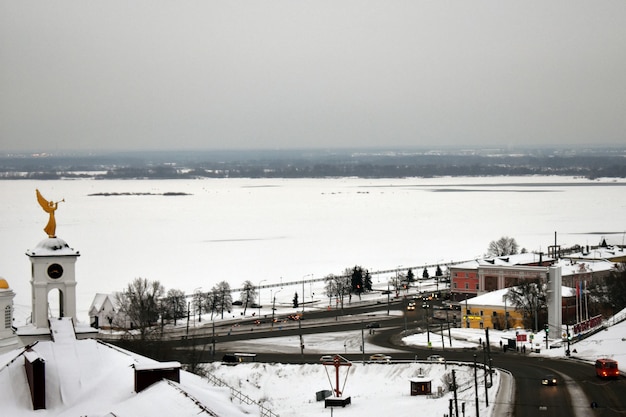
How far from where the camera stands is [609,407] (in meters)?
29.9

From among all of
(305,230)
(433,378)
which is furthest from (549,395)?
(305,230)

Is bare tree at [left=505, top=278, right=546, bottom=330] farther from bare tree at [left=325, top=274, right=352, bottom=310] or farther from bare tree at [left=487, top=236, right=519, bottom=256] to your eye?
bare tree at [left=487, top=236, right=519, bottom=256]

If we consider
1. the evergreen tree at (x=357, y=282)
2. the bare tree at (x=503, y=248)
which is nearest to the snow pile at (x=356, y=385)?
the evergreen tree at (x=357, y=282)

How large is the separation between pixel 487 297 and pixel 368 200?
141 m

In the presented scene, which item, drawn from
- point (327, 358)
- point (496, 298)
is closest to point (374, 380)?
point (327, 358)

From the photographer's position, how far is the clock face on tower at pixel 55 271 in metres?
26.3

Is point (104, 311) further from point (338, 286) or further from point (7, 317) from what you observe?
point (7, 317)

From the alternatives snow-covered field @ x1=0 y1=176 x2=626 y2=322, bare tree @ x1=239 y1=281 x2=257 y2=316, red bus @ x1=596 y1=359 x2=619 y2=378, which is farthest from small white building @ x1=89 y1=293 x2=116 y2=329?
red bus @ x1=596 y1=359 x2=619 y2=378

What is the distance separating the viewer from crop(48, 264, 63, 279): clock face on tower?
26266 mm

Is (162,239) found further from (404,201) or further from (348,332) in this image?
(404,201)

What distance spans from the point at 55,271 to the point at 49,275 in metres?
0.19

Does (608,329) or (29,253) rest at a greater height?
(29,253)

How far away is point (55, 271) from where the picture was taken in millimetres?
26344

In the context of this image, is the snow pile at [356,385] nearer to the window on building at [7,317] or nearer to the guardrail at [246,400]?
the guardrail at [246,400]
